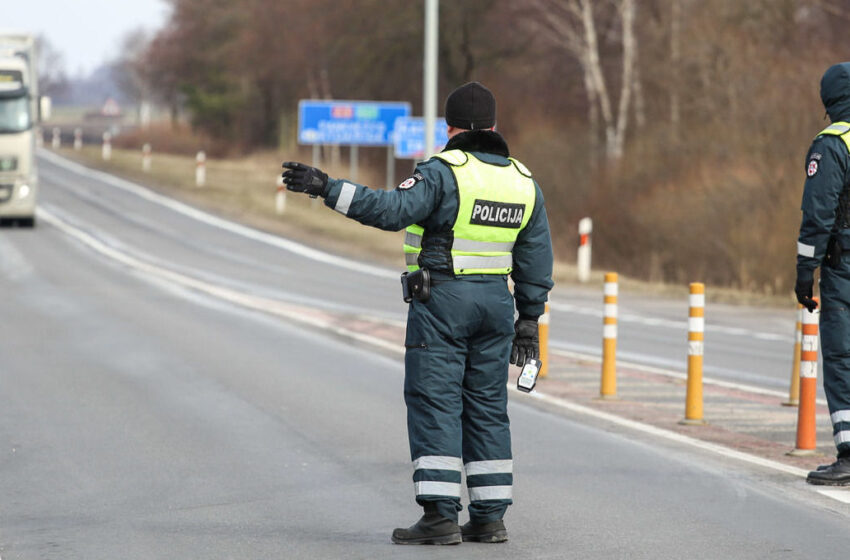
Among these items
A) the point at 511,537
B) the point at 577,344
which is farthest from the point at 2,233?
the point at 511,537

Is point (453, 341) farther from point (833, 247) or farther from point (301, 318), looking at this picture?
point (301, 318)

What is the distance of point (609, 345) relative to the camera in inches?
442

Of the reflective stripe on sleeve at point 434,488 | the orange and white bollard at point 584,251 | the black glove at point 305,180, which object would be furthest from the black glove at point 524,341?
the orange and white bollard at point 584,251

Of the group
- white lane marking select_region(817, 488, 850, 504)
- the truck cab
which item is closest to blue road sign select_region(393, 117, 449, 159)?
the truck cab

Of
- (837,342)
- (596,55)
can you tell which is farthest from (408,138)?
(837,342)

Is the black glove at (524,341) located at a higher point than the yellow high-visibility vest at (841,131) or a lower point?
lower

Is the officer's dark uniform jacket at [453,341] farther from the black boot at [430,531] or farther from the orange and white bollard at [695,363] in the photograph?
the orange and white bollard at [695,363]

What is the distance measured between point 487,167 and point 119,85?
423 ft

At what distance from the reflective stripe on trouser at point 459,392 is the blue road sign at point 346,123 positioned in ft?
105

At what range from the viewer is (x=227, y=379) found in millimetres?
11898

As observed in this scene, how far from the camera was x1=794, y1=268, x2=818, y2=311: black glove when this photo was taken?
306 inches

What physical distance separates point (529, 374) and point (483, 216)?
81 cm

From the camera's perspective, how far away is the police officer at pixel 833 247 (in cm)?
767

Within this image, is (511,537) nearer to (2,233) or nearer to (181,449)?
(181,449)
